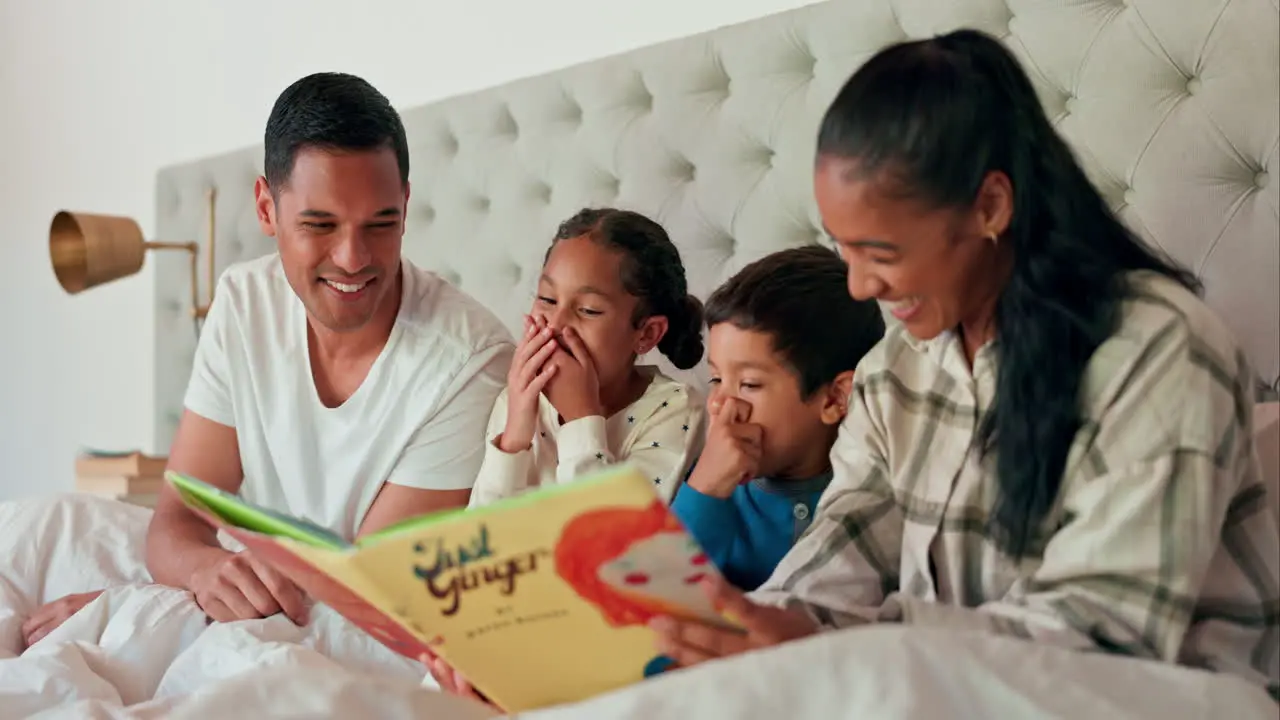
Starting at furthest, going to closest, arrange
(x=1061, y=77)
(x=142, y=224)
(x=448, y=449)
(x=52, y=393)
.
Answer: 1. (x=52, y=393)
2. (x=142, y=224)
3. (x=448, y=449)
4. (x=1061, y=77)

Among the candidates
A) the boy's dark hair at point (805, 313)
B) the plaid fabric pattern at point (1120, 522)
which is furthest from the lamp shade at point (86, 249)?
the plaid fabric pattern at point (1120, 522)

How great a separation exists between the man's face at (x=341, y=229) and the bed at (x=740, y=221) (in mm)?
439

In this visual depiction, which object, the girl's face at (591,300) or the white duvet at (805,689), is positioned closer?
the white duvet at (805,689)

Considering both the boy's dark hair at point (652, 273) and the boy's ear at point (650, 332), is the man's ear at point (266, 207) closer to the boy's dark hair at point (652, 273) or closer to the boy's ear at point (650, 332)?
the boy's dark hair at point (652, 273)

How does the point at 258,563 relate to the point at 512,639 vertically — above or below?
below

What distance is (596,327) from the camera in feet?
5.24

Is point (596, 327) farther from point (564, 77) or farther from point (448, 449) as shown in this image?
point (564, 77)

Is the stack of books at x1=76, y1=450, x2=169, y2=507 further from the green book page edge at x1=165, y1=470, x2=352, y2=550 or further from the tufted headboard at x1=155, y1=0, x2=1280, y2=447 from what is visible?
the green book page edge at x1=165, y1=470, x2=352, y2=550

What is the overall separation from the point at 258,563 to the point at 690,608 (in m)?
0.78

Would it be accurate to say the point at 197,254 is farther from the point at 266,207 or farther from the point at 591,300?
the point at 591,300

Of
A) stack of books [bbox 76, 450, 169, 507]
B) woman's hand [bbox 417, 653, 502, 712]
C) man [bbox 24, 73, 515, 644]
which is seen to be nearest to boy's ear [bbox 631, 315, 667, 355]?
man [bbox 24, 73, 515, 644]

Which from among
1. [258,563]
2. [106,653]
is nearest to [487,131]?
[258,563]

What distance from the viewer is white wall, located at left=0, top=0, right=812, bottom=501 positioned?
2.57 metres

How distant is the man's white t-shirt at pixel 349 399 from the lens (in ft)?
5.72
